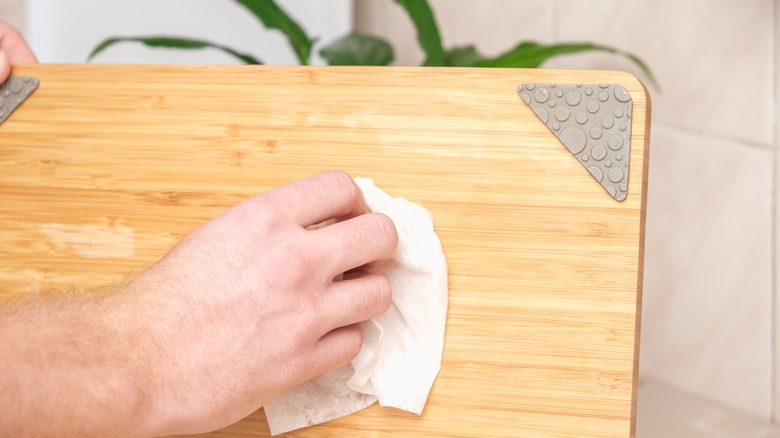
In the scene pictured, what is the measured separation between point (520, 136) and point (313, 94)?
0.18m

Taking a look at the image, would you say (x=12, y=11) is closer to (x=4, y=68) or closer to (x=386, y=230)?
(x=4, y=68)

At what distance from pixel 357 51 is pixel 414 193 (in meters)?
0.52

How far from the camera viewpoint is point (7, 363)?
493mm

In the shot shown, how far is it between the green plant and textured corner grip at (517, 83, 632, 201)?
302 millimetres

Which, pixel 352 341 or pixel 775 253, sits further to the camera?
pixel 775 253

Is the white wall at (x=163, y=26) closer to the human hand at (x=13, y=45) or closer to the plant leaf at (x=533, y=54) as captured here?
the human hand at (x=13, y=45)

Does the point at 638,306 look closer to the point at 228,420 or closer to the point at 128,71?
the point at 228,420

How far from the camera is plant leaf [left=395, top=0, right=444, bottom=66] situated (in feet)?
3.37

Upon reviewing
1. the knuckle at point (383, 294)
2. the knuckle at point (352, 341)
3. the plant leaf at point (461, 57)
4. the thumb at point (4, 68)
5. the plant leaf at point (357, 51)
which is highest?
the thumb at point (4, 68)

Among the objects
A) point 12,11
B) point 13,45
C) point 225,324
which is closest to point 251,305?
point 225,324

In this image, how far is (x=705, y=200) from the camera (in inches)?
36.5

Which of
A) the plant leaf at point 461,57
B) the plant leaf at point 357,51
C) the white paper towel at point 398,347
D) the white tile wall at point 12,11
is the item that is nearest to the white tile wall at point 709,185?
the plant leaf at point 461,57

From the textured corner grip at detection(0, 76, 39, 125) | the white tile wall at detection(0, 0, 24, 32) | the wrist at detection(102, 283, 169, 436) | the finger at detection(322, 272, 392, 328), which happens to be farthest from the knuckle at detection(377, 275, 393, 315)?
the white tile wall at detection(0, 0, 24, 32)

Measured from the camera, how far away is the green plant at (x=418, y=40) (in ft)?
3.07
